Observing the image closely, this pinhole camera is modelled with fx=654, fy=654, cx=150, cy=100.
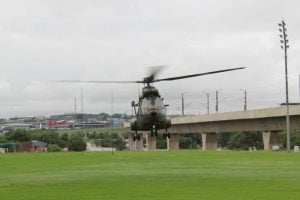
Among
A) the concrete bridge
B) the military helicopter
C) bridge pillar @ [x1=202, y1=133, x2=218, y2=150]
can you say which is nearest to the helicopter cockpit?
the military helicopter

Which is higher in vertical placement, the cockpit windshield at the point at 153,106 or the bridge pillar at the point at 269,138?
the cockpit windshield at the point at 153,106

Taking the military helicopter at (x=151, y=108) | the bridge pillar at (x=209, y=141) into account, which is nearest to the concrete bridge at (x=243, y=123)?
the bridge pillar at (x=209, y=141)

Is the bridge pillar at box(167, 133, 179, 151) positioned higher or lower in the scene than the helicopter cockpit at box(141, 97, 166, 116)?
lower

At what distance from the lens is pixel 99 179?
140 ft

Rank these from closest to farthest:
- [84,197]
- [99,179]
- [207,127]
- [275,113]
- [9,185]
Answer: [84,197], [9,185], [99,179], [275,113], [207,127]

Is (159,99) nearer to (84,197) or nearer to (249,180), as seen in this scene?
→ (249,180)

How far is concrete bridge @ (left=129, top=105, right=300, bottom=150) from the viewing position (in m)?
119

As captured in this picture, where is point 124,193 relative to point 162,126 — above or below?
below

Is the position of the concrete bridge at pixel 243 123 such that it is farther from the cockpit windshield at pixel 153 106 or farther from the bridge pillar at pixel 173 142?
the cockpit windshield at pixel 153 106

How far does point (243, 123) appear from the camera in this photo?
137750mm

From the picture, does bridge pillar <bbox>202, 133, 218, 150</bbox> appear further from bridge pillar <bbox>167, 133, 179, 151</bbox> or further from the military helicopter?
the military helicopter

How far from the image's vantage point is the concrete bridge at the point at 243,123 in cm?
11900

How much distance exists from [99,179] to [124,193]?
1110 cm

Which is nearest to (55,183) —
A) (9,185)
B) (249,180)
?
(9,185)
